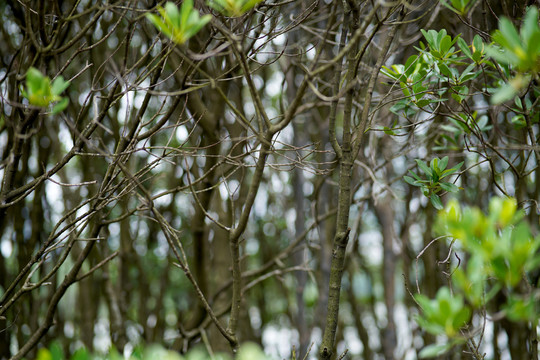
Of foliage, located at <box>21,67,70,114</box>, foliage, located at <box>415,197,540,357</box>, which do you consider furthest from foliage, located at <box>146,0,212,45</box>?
foliage, located at <box>415,197,540,357</box>

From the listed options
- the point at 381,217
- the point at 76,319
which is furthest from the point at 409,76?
the point at 76,319

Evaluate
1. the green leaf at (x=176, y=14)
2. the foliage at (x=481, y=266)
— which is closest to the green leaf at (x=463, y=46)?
the foliage at (x=481, y=266)

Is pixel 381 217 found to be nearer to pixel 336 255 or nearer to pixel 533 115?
pixel 533 115

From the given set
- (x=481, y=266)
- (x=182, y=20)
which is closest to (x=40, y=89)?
(x=182, y=20)

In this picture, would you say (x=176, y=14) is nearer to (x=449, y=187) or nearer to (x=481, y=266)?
(x=481, y=266)

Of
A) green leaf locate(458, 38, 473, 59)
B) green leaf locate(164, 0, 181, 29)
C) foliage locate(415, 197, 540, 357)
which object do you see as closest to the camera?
foliage locate(415, 197, 540, 357)

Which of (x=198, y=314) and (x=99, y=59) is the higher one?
(x=99, y=59)

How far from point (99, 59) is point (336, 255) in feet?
7.75

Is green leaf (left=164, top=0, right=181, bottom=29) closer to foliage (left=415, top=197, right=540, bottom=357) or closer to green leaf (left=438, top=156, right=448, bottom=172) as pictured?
foliage (left=415, top=197, right=540, bottom=357)

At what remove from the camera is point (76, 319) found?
4.50 metres

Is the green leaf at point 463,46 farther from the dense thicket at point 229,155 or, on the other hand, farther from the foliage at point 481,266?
the foliage at point 481,266

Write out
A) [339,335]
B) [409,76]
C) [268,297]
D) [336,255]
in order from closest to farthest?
[336,255] → [409,76] → [339,335] → [268,297]

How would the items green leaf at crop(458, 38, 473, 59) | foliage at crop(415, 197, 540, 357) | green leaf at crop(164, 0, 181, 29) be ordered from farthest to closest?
green leaf at crop(458, 38, 473, 59), green leaf at crop(164, 0, 181, 29), foliage at crop(415, 197, 540, 357)

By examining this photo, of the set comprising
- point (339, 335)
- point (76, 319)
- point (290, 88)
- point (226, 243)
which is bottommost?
point (339, 335)
